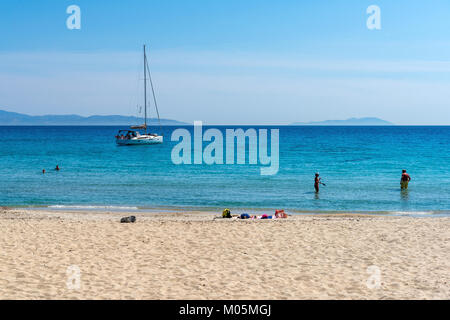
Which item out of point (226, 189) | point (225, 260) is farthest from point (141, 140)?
point (225, 260)

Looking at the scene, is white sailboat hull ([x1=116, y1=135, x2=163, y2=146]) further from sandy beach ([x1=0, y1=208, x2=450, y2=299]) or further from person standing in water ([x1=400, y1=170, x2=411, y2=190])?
sandy beach ([x1=0, y1=208, x2=450, y2=299])

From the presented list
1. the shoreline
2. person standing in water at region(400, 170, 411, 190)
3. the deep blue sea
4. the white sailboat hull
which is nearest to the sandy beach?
the shoreline

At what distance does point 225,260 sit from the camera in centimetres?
1198

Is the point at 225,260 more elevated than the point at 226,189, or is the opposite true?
the point at 226,189

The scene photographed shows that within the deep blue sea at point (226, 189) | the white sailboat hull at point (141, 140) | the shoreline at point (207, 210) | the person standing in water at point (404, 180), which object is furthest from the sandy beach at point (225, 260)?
the white sailboat hull at point (141, 140)

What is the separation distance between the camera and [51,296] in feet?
29.6

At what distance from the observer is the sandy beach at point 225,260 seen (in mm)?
9484

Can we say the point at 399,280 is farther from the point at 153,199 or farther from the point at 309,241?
the point at 153,199

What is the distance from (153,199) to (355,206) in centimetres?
1201

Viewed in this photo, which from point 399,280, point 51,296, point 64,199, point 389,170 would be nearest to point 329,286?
point 399,280

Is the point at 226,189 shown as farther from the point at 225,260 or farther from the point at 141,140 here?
the point at 141,140

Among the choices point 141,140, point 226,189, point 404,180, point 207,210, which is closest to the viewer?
point 207,210

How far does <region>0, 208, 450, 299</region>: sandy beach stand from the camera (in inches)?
373
